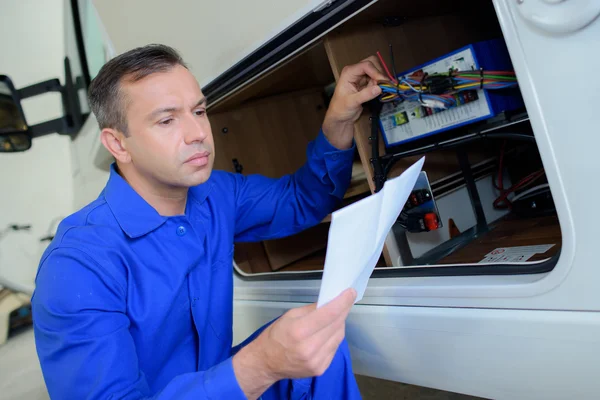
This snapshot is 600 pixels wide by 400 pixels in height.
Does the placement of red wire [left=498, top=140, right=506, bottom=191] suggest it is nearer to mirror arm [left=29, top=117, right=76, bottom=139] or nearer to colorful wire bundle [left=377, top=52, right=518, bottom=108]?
colorful wire bundle [left=377, top=52, right=518, bottom=108]

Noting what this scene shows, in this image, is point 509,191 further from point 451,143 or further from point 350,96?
point 350,96

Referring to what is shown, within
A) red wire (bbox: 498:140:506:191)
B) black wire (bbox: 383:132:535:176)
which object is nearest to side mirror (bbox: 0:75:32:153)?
black wire (bbox: 383:132:535:176)

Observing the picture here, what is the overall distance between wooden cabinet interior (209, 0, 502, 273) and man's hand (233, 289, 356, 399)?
40 cm

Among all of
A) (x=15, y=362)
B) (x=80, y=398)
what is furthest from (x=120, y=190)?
(x=15, y=362)

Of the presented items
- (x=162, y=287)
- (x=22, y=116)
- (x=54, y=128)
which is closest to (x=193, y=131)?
(x=162, y=287)

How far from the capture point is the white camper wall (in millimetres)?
3174

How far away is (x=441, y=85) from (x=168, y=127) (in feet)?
1.70

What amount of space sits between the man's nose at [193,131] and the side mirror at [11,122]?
2.17 meters

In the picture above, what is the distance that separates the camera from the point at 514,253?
0.73 m

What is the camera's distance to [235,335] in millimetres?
1278

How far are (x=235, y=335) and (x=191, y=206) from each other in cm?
49

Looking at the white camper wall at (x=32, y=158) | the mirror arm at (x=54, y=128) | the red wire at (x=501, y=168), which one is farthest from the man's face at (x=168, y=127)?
the white camper wall at (x=32, y=158)

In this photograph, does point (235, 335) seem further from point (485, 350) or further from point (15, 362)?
point (15, 362)

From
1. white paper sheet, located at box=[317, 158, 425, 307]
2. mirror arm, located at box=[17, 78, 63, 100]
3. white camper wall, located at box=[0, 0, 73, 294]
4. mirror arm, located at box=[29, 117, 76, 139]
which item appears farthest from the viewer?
white camper wall, located at box=[0, 0, 73, 294]
